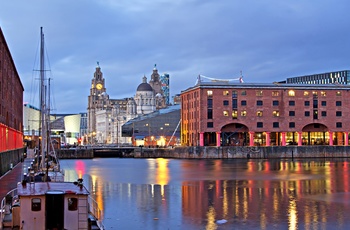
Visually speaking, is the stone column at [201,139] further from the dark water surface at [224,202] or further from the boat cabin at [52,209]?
the boat cabin at [52,209]

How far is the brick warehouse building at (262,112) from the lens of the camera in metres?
137

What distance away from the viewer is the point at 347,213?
138 feet

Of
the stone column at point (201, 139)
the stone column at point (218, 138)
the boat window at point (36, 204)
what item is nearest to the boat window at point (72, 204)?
the boat window at point (36, 204)

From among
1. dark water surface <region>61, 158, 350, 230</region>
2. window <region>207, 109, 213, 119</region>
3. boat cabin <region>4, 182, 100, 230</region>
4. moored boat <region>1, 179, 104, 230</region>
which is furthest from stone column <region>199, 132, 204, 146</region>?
boat cabin <region>4, 182, 100, 230</region>

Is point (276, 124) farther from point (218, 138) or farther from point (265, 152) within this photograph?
point (218, 138)

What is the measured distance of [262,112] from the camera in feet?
456

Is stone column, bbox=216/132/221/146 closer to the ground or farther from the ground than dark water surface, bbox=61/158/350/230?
farther from the ground

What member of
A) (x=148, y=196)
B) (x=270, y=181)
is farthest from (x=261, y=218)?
(x=270, y=181)

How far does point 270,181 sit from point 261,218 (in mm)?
30304

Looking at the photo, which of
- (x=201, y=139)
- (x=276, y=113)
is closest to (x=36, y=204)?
(x=201, y=139)

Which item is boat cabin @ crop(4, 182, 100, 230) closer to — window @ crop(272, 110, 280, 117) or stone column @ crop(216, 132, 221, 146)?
stone column @ crop(216, 132, 221, 146)

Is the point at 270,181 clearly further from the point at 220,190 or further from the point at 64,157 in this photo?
the point at 64,157

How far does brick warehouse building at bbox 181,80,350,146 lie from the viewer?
137m

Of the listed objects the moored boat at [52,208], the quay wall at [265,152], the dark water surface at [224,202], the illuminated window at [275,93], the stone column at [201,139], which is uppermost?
the illuminated window at [275,93]
